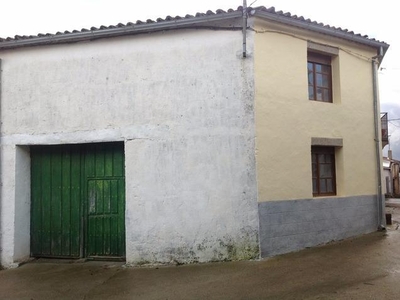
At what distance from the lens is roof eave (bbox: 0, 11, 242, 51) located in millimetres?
7066

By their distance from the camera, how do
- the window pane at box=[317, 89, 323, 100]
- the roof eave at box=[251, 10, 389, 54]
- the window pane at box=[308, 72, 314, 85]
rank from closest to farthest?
the roof eave at box=[251, 10, 389, 54]
the window pane at box=[308, 72, 314, 85]
the window pane at box=[317, 89, 323, 100]

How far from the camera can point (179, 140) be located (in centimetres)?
723

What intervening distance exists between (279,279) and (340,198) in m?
3.19

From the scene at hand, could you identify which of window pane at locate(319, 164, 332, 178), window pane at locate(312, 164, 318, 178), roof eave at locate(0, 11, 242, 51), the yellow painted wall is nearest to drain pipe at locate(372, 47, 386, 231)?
the yellow painted wall

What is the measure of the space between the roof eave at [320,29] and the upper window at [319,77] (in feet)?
1.81

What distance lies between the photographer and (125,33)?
7465 mm

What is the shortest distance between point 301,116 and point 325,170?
1.55 metres

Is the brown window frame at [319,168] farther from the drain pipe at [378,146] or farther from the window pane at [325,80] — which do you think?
the window pane at [325,80]

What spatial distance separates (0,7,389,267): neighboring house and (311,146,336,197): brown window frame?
0.03 meters

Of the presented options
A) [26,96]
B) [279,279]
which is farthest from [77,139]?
[279,279]

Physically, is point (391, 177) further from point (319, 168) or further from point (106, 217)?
point (106, 217)

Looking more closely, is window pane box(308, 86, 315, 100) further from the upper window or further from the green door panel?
the green door panel

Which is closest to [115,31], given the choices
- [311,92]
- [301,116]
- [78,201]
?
[78,201]

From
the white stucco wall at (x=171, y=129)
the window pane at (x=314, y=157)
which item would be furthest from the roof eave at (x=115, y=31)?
the window pane at (x=314, y=157)
